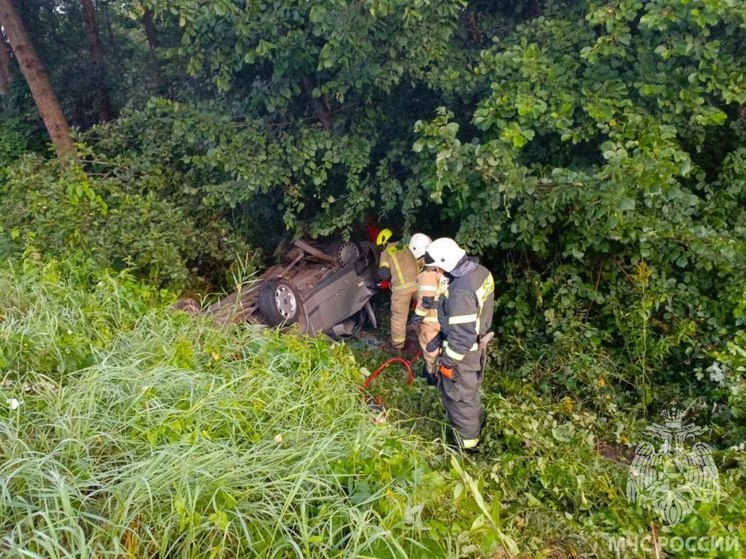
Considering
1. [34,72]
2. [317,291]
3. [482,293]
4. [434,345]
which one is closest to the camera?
[482,293]

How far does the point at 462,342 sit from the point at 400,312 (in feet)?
7.20

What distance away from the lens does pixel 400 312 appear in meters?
6.26

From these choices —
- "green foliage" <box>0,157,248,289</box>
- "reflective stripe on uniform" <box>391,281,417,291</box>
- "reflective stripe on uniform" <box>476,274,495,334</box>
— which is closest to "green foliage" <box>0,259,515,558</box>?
"reflective stripe on uniform" <box>476,274,495,334</box>

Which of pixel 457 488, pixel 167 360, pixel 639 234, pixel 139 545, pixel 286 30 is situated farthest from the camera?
pixel 286 30

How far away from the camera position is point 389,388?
476cm

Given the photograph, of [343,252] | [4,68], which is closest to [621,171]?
[343,252]

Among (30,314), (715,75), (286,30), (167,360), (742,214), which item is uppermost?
(286,30)

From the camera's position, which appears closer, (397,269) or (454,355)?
(454,355)

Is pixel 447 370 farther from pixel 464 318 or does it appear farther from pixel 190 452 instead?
pixel 190 452

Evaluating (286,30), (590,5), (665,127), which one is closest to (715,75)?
(665,127)

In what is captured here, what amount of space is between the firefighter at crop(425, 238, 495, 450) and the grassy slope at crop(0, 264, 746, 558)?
0.21m

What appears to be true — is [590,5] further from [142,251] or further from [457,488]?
[142,251]

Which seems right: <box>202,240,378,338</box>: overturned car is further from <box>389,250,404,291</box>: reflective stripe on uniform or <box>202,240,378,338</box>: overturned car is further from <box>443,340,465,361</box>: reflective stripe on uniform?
<box>443,340,465,361</box>: reflective stripe on uniform

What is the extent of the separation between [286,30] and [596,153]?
3155mm
